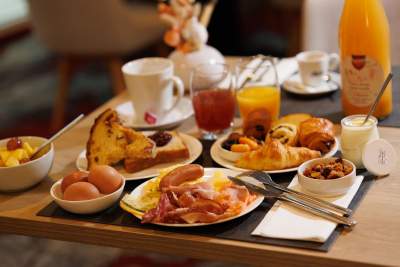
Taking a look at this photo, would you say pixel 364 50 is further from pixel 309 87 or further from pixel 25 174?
pixel 25 174

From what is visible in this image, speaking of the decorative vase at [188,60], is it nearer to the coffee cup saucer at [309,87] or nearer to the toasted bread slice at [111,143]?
the coffee cup saucer at [309,87]

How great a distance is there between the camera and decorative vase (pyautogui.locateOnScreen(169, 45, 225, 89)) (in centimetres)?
199

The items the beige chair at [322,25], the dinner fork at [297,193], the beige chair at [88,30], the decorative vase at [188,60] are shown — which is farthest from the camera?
the beige chair at [88,30]

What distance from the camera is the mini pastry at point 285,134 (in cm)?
146

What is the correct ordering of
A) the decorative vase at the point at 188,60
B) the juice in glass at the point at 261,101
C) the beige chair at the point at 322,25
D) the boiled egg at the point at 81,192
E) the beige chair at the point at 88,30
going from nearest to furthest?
the boiled egg at the point at 81,192, the juice in glass at the point at 261,101, the decorative vase at the point at 188,60, the beige chair at the point at 322,25, the beige chair at the point at 88,30

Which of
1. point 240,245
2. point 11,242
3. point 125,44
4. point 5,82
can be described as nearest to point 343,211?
point 240,245

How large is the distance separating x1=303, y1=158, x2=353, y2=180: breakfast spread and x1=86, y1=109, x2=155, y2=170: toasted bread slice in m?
0.36

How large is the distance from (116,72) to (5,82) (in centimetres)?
158

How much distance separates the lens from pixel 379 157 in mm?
1332

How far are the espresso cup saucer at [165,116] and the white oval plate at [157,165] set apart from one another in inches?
4.2

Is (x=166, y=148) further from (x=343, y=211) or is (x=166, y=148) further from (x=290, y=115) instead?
(x=343, y=211)

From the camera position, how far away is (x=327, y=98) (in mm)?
1823

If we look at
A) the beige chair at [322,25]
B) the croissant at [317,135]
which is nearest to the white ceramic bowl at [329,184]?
the croissant at [317,135]

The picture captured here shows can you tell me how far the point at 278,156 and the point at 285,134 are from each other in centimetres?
10
